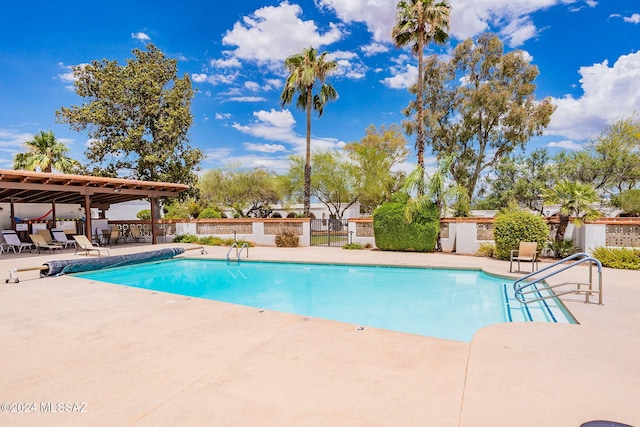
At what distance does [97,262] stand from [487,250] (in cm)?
1326

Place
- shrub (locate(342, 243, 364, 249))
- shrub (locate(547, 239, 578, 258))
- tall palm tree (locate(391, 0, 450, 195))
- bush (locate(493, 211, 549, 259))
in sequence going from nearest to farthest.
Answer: bush (locate(493, 211, 549, 259)), shrub (locate(547, 239, 578, 258)), tall palm tree (locate(391, 0, 450, 195)), shrub (locate(342, 243, 364, 249))

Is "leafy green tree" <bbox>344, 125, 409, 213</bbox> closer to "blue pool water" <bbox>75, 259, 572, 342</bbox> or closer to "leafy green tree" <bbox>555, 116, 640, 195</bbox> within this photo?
"leafy green tree" <bbox>555, 116, 640, 195</bbox>

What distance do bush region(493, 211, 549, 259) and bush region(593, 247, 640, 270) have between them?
1.52 m

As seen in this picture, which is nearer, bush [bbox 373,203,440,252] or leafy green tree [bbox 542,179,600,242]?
leafy green tree [bbox 542,179,600,242]

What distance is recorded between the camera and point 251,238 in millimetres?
18172

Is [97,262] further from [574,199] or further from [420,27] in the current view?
[420,27]

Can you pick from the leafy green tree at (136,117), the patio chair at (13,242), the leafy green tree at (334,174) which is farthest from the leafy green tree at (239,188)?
the patio chair at (13,242)

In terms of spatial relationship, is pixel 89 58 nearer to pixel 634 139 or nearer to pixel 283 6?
pixel 283 6

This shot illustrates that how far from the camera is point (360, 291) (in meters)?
9.03

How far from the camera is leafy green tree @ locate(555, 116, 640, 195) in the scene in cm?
2462

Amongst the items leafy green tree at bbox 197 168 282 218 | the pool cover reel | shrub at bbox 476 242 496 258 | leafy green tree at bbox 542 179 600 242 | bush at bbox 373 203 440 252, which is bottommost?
the pool cover reel

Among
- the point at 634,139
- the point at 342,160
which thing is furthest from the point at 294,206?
the point at 634,139

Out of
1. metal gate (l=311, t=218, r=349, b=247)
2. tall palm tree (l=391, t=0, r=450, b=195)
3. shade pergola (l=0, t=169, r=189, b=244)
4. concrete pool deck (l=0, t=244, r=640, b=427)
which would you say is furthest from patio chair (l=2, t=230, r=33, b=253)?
tall palm tree (l=391, t=0, r=450, b=195)

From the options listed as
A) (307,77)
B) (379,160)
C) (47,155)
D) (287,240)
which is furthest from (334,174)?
(47,155)
